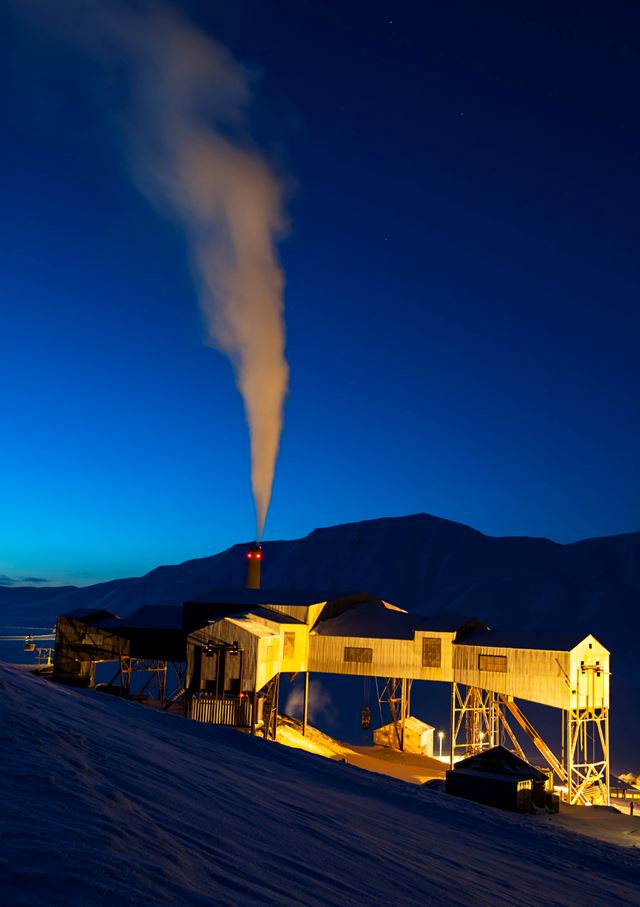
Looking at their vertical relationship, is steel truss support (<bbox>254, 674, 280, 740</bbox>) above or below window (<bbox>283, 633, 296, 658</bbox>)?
below

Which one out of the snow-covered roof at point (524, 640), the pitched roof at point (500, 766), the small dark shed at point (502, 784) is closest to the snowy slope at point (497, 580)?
the snow-covered roof at point (524, 640)

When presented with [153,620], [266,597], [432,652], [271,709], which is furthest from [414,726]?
[153,620]

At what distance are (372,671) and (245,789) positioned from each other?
3584 cm

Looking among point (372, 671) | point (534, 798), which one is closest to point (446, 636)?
point (372, 671)

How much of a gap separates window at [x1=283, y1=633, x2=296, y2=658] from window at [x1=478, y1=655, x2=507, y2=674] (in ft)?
39.3

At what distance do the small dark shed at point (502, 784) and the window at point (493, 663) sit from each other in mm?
14046

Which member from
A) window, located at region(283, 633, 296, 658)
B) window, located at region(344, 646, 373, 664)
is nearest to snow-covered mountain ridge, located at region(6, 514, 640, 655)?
window, located at region(344, 646, 373, 664)

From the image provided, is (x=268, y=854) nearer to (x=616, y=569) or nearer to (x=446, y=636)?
(x=446, y=636)

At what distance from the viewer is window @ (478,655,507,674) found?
137ft

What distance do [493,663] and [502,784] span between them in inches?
650

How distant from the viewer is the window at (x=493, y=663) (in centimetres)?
4179

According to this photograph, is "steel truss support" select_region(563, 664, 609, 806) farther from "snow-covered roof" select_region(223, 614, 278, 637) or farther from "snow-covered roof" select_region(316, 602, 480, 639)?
"snow-covered roof" select_region(223, 614, 278, 637)

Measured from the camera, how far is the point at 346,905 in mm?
6629

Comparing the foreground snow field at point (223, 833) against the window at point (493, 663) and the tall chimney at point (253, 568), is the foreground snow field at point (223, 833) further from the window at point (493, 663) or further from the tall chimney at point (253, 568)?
the tall chimney at point (253, 568)
